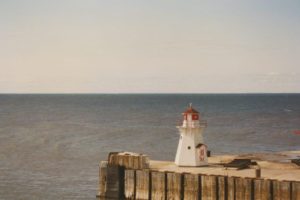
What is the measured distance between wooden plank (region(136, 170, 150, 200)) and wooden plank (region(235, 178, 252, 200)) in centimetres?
582

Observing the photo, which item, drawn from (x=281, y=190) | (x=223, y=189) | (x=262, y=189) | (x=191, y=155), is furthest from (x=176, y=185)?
(x=281, y=190)

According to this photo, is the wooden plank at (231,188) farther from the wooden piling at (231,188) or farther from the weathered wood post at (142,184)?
the weathered wood post at (142,184)

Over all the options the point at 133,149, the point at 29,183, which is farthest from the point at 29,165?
the point at 133,149

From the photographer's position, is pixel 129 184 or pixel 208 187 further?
pixel 129 184

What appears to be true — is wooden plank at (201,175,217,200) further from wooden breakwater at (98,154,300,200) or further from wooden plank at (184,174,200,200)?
wooden plank at (184,174,200,200)

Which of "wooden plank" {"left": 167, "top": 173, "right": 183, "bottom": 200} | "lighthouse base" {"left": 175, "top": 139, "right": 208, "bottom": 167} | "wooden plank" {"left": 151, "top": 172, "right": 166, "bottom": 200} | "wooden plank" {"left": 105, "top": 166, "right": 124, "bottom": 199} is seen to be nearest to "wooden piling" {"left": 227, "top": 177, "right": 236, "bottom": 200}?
"wooden plank" {"left": 167, "top": 173, "right": 183, "bottom": 200}

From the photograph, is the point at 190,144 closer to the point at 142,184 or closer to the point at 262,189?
the point at 142,184

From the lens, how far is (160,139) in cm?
8138

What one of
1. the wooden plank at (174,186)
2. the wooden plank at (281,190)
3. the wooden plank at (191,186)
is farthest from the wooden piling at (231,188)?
the wooden plank at (174,186)

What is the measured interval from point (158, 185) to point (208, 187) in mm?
3336

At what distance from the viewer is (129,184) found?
121ft

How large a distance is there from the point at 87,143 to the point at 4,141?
1325 centimetres

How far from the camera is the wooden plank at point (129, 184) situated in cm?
3666

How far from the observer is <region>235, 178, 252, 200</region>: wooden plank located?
32.6 m
